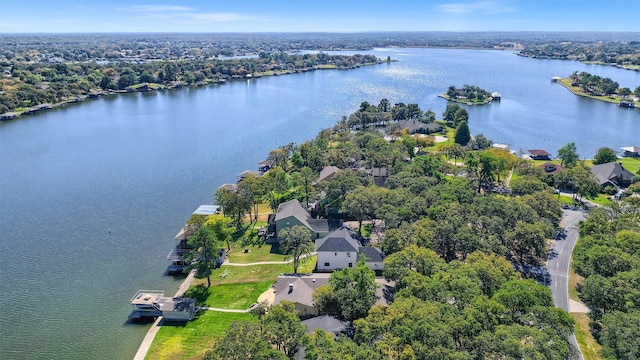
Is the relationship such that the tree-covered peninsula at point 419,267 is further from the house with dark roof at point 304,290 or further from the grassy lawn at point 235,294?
the house with dark roof at point 304,290

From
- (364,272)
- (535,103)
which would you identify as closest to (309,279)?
(364,272)

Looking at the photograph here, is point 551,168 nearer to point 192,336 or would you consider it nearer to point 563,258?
point 563,258

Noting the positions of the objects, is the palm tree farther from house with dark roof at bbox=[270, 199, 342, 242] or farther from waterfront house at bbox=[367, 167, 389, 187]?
waterfront house at bbox=[367, 167, 389, 187]

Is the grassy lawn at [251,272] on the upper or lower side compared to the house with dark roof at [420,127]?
lower

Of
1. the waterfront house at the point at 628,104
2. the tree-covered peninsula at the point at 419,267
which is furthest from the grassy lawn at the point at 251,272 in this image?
the waterfront house at the point at 628,104

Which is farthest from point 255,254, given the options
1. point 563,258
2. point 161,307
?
point 563,258

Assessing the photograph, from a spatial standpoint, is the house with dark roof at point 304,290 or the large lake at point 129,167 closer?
the house with dark roof at point 304,290
